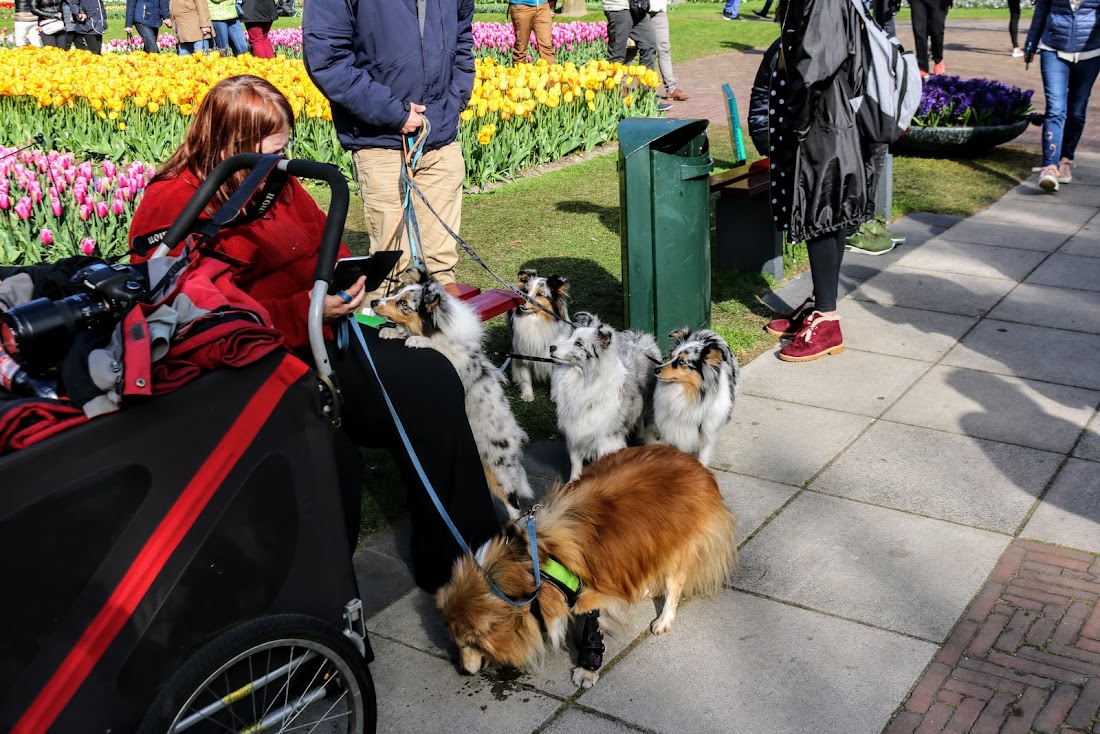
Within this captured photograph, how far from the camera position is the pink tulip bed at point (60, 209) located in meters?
6.78

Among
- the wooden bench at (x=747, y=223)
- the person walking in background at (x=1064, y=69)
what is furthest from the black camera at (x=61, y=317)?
the person walking in background at (x=1064, y=69)

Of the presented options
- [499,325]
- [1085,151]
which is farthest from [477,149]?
[1085,151]

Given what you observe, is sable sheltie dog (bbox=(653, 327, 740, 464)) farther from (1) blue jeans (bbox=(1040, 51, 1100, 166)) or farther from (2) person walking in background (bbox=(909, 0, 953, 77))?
(2) person walking in background (bbox=(909, 0, 953, 77))

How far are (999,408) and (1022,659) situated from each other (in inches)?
88.0

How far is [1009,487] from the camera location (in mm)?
4488

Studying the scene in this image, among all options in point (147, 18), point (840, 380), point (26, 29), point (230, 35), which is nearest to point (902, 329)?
point (840, 380)

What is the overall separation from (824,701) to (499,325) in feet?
13.1

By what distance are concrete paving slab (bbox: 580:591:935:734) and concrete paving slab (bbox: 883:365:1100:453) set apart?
1.91 metres

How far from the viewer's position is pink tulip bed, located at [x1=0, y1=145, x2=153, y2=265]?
6.78 metres

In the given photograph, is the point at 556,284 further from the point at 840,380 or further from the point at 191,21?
the point at 191,21

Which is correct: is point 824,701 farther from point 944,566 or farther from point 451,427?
point 451,427

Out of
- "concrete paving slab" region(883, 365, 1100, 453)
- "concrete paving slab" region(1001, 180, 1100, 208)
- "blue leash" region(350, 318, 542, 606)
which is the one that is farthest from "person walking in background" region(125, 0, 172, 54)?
"blue leash" region(350, 318, 542, 606)

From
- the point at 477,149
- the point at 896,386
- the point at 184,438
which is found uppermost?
the point at 184,438

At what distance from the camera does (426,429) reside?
3.57 m
